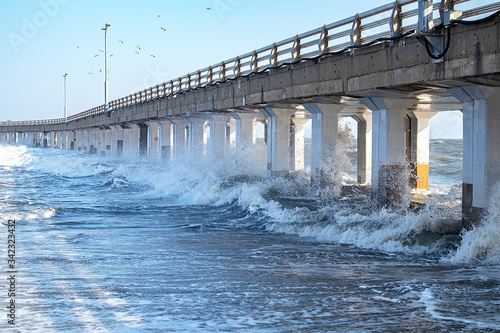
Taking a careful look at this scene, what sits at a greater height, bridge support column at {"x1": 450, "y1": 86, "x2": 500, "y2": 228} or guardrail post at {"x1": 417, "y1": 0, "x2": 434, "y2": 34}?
guardrail post at {"x1": 417, "y1": 0, "x2": 434, "y2": 34}

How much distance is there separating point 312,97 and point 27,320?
14572 millimetres

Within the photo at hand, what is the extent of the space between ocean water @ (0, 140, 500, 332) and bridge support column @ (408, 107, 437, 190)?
5.56 m

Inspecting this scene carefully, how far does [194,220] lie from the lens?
61.2 ft

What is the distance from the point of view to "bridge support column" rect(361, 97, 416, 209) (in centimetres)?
1783

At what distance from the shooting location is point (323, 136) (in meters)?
22.3

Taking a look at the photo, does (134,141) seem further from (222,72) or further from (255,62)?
(255,62)

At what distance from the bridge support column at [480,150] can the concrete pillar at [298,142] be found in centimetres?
2396

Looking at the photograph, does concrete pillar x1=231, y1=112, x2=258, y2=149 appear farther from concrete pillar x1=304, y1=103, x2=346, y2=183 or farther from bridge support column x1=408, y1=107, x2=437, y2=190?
concrete pillar x1=304, y1=103, x2=346, y2=183

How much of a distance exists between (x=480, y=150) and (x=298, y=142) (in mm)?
28668

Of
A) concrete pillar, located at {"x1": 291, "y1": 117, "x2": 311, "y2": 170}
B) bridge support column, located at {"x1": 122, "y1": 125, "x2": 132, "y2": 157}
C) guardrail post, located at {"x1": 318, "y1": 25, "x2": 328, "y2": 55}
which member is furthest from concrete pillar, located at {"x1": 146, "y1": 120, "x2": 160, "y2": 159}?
guardrail post, located at {"x1": 318, "y1": 25, "x2": 328, "y2": 55}

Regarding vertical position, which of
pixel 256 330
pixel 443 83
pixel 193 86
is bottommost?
pixel 256 330

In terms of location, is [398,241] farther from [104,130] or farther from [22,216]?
[104,130]

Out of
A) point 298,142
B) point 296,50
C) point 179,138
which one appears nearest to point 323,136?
point 296,50

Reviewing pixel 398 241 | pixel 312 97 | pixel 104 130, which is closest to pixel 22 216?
pixel 312 97
